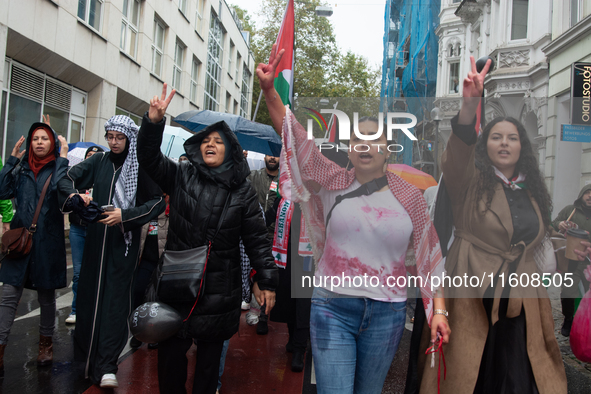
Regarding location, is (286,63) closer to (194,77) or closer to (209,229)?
(209,229)

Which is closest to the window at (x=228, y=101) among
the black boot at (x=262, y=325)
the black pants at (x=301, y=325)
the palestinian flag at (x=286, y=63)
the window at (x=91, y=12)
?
the window at (x=91, y=12)

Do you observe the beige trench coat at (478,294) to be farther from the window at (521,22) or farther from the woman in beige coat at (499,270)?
the window at (521,22)

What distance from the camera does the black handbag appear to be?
108 inches

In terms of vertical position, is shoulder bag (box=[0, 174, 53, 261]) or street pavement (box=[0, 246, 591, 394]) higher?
shoulder bag (box=[0, 174, 53, 261])

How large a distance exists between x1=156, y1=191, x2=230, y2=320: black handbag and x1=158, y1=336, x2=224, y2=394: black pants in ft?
0.91

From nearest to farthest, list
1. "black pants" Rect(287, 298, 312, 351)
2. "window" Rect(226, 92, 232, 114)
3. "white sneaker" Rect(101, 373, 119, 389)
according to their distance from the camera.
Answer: "white sneaker" Rect(101, 373, 119, 389) < "black pants" Rect(287, 298, 312, 351) < "window" Rect(226, 92, 232, 114)

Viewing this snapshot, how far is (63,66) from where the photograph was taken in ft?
40.1

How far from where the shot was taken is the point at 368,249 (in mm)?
2361

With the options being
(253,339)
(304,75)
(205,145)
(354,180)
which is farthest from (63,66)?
(304,75)

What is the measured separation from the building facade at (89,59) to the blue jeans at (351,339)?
10.0 meters

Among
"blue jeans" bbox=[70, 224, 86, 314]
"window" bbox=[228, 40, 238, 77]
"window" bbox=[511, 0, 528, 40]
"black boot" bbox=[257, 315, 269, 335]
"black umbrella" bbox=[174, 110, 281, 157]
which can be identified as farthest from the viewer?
"window" bbox=[228, 40, 238, 77]

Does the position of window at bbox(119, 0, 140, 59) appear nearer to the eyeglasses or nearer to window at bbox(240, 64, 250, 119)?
the eyeglasses

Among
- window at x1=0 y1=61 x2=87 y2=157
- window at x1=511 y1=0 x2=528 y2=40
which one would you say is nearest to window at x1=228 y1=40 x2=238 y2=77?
window at x1=0 y1=61 x2=87 y2=157

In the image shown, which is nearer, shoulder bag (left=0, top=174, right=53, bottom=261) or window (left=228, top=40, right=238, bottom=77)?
shoulder bag (left=0, top=174, right=53, bottom=261)
